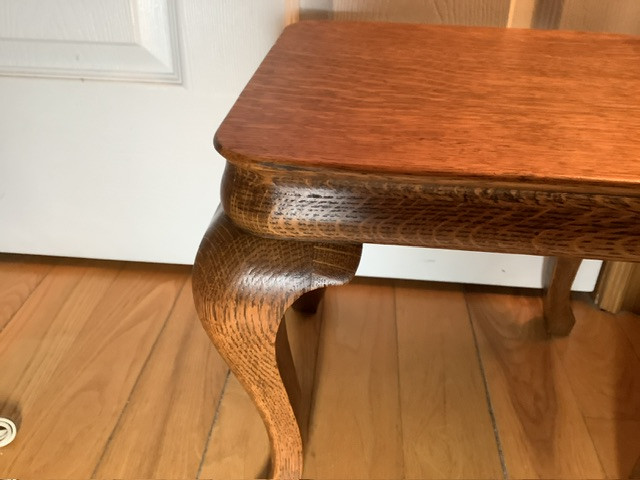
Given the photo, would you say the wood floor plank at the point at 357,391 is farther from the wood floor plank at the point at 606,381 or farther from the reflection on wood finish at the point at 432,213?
the reflection on wood finish at the point at 432,213

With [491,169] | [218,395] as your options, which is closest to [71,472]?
[218,395]

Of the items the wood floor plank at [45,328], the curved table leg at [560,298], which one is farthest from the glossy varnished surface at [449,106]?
the wood floor plank at [45,328]

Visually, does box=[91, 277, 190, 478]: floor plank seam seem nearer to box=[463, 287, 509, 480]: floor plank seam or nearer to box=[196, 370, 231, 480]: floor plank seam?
box=[196, 370, 231, 480]: floor plank seam

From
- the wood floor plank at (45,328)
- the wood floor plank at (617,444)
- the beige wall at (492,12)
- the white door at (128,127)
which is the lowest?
the wood floor plank at (45,328)

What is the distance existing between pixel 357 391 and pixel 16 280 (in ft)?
1.92

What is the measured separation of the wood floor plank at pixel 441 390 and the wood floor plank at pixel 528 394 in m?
0.02

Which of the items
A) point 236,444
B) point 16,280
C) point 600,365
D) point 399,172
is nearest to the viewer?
point 399,172

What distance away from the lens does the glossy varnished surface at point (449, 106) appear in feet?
1.23

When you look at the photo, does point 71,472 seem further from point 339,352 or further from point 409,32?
point 409,32

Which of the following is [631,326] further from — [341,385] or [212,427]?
[212,427]

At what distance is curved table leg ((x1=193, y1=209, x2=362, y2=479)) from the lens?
0.43 m

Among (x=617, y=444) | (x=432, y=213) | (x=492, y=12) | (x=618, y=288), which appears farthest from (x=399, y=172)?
(x=618, y=288)

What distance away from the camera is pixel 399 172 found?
0.37m

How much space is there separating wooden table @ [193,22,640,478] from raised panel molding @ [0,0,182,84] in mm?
304
